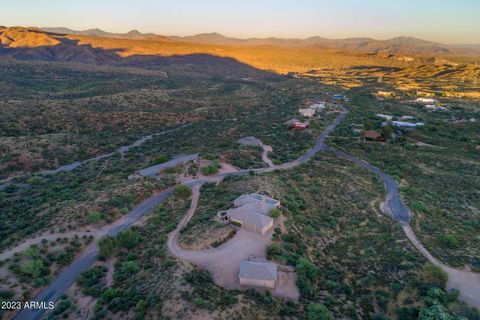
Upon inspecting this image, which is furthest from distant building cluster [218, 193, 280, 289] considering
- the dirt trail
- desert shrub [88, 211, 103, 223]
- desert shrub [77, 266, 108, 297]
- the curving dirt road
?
the dirt trail

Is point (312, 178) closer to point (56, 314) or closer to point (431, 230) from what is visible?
point (431, 230)

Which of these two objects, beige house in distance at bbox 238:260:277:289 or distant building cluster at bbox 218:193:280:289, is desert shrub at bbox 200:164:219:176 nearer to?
distant building cluster at bbox 218:193:280:289

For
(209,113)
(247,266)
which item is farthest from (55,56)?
(247,266)

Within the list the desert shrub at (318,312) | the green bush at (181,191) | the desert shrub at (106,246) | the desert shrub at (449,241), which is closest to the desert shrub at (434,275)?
the desert shrub at (449,241)

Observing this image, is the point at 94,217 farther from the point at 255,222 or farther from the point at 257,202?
the point at 257,202

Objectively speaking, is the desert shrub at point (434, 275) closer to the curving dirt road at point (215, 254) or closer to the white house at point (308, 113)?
the curving dirt road at point (215, 254)

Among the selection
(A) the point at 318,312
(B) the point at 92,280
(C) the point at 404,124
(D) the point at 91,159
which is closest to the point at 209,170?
(B) the point at 92,280
